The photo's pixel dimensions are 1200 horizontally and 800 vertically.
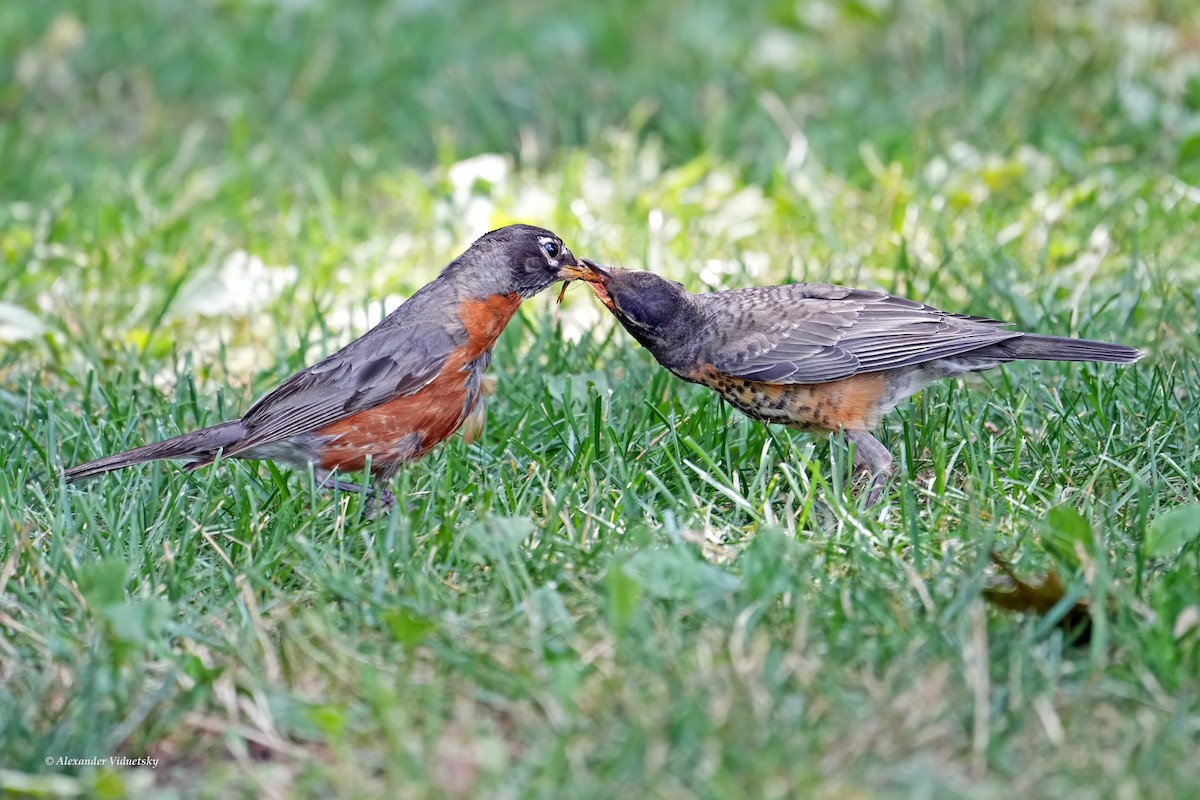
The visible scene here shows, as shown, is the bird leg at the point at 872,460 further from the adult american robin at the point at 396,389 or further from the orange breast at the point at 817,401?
the adult american robin at the point at 396,389

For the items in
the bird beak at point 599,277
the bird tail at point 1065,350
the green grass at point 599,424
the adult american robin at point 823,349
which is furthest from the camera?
the bird beak at point 599,277

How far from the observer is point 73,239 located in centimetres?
695

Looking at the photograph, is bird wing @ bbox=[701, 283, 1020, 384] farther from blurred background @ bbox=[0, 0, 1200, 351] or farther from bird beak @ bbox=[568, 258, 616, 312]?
blurred background @ bbox=[0, 0, 1200, 351]

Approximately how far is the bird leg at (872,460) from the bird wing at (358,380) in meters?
1.34

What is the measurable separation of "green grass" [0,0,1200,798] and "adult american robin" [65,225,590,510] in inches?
5.8

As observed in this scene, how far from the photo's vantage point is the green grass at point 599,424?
314 cm

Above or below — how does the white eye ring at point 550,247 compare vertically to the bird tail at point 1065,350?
above

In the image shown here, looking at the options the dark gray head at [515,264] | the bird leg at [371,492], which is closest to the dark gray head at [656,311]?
the dark gray head at [515,264]

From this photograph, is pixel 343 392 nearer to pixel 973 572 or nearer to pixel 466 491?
pixel 466 491

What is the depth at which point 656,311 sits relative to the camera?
5.05 m

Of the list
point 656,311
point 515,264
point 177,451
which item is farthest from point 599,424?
point 177,451

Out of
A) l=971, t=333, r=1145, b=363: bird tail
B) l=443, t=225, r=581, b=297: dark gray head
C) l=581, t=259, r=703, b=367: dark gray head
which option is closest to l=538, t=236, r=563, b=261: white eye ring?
l=443, t=225, r=581, b=297: dark gray head

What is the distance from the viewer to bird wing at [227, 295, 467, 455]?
4.91m

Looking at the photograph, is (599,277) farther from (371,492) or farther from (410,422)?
(371,492)
